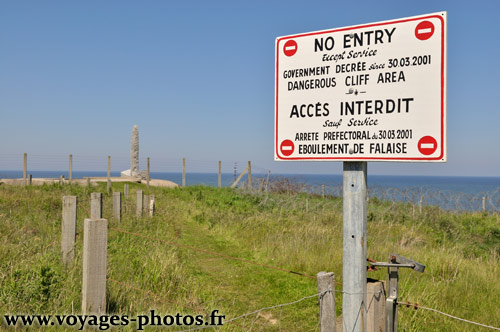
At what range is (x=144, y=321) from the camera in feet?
11.5

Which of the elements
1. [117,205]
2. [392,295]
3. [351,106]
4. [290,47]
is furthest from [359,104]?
[117,205]

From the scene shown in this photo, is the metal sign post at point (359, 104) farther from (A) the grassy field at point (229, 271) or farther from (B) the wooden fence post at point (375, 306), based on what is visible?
(A) the grassy field at point (229, 271)

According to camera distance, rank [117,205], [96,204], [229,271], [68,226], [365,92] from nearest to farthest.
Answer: [365,92] → [68,226] → [96,204] → [229,271] → [117,205]

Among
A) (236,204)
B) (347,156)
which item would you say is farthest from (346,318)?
(236,204)

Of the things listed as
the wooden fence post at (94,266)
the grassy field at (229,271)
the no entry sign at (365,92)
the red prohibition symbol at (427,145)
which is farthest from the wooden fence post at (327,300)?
the wooden fence post at (94,266)

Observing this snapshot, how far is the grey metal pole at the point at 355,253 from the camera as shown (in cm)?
245

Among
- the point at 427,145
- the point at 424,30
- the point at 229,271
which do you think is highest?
the point at 424,30

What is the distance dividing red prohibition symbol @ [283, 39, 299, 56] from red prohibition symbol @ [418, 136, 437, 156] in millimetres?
1101

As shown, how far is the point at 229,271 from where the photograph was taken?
6746 millimetres

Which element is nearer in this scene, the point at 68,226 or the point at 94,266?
the point at 94,266

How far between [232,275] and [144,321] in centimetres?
310

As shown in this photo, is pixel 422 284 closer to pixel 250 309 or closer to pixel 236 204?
pixel 250 309

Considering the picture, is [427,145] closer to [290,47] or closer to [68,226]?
[290,47]

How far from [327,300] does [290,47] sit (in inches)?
70.8
